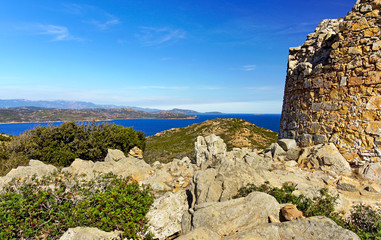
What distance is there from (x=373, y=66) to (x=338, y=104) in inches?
80.5

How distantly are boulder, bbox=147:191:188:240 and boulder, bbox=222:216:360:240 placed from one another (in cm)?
253

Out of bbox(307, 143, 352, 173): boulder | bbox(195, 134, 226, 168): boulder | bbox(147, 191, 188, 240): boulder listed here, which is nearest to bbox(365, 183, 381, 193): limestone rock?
bbox(307, 143, 352, 173): boulder

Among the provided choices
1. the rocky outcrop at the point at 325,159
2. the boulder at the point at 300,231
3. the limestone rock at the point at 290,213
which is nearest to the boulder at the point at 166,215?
the boulder at the point at 300,231

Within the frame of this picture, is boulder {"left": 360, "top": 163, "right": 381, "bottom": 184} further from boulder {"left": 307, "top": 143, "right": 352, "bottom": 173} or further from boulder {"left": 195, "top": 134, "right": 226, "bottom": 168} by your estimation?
boulder {"left": 195, "top": 134, "right": 226, "bottom": 168}

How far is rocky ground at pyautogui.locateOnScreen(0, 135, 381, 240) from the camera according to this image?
16.5 feet

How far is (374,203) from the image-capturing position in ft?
23.7

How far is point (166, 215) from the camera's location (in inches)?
279

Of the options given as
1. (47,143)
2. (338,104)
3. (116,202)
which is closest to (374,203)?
(338,104)

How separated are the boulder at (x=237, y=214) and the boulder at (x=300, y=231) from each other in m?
0.57

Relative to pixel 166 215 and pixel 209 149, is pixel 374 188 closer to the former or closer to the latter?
pixel 166 215

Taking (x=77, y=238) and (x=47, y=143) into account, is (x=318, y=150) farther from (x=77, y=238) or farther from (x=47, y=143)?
(x=47, y=143)

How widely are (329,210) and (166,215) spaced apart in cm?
491

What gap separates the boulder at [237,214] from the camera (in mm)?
5594

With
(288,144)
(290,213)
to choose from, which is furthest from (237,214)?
(288,144)
